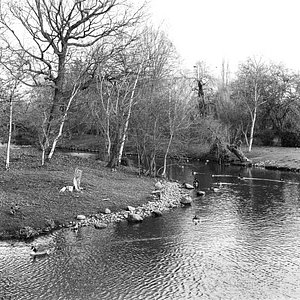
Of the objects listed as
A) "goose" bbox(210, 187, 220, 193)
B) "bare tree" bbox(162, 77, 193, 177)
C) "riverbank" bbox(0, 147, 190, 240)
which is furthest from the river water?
"bare tree" bbox(162, 77, 193, 177)

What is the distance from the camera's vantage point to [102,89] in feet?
117

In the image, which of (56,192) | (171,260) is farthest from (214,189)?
(171,260)

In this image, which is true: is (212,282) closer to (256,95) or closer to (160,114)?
(160,114)

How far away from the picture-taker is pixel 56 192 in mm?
22250

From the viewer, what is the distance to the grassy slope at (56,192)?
62.7ft

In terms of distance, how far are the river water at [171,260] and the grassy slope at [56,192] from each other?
1.84m

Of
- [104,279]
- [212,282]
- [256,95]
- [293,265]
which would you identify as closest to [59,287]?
[104,279]

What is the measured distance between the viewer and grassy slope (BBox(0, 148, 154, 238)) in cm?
1912

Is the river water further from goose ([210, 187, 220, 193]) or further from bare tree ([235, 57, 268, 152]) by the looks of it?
bare tree ([235, 57, 268, 152])

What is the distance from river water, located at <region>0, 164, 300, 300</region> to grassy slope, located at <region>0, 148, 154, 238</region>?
6.05 ft

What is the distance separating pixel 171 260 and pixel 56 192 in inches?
373

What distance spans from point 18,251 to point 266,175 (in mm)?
29242

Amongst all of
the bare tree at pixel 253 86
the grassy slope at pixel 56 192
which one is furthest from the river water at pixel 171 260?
the bare tree at pixel 253 86

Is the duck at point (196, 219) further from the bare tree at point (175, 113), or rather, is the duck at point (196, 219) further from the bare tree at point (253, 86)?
the bare tree at point (253, 86)
